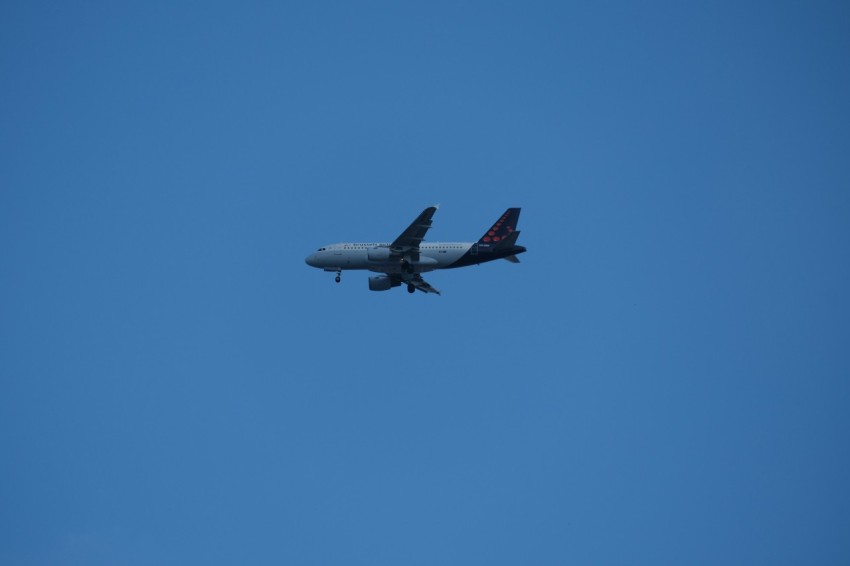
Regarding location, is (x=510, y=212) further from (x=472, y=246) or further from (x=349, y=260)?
(x=349, y=260)

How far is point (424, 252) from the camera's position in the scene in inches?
2741

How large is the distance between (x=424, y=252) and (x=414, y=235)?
2.69 metres

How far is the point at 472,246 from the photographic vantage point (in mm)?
69062

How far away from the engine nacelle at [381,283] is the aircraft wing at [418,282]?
1.06m

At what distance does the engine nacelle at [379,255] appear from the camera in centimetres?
6944

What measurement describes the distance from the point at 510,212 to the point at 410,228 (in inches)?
341

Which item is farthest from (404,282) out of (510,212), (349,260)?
(510,212)

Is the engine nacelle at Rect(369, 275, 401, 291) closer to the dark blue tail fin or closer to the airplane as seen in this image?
the airplane

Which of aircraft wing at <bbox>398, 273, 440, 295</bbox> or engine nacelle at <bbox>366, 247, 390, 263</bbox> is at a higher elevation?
engine nacelle at <bbox>366, 247, 390, 263</bbox>

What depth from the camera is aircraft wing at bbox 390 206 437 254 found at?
215ft

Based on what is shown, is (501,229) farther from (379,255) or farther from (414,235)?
(379,255)

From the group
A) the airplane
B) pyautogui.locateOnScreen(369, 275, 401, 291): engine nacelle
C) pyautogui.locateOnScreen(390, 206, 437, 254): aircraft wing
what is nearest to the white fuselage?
the airplane

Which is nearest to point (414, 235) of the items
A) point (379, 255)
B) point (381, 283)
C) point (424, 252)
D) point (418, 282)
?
point (424, 252)

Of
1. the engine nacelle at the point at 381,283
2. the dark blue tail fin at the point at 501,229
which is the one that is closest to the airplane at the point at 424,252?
the dark blue tail fin at the point at 501,229
